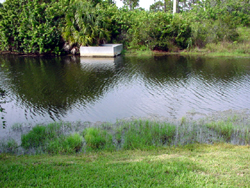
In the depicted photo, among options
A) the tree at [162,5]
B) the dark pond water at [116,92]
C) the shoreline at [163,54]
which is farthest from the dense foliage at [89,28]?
the tree at [162,5]

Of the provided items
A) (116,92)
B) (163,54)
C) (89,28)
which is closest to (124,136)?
(116,92)

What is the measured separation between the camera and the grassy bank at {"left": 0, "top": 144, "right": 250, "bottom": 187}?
498 cm

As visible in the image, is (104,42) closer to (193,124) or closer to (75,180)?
(193,124)

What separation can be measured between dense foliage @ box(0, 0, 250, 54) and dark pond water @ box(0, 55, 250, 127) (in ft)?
35.3

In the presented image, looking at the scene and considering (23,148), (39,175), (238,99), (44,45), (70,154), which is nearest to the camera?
(39,175)

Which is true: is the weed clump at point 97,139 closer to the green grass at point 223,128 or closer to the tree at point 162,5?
the green grass at point 223,128

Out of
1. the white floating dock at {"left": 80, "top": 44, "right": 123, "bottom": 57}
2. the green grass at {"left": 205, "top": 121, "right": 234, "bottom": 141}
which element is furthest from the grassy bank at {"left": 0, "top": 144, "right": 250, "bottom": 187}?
the white floating dock at {"left": 80, "top": 44, "right": 123, "bottom": 57}

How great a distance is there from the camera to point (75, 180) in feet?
16.7

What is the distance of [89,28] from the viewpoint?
31.8m

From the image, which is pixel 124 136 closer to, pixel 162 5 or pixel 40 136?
pixel 40 136

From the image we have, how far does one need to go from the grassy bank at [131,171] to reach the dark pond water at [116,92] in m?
3.18

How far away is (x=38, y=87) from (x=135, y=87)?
6.52 metres

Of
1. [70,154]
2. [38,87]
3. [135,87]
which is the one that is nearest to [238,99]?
[135,87]

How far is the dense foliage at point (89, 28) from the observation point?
104 ft
